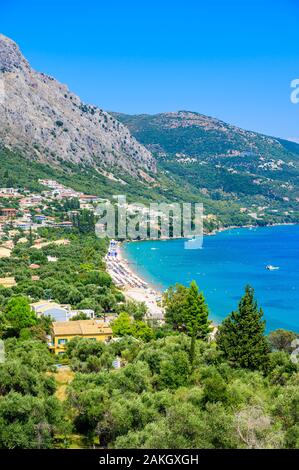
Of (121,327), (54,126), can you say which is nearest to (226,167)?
(54,126)

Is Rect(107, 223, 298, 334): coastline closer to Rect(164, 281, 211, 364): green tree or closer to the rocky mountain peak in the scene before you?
Rect(164, 281, 211, 364): green tree

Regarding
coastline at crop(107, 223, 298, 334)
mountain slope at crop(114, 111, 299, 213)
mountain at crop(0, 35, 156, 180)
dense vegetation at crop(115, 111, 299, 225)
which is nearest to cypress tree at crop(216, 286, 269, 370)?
coastline at crop(107, 223, 298, 334)

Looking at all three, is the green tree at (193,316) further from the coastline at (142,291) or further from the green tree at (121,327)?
the green tree at (121,327)

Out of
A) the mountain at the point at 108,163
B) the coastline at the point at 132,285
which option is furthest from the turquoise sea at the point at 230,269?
the mountain at the point at 108,163

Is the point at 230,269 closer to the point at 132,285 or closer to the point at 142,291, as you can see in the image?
the point at 132,285

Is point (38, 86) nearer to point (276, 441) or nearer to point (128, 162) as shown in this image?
point (128, 162)

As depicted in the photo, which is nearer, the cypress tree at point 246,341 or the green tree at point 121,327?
the cypress tree at point 246,341

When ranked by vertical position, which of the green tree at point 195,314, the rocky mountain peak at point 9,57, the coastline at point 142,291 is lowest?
the coastline at point 142,291

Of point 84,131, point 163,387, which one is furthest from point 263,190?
point 163,387
